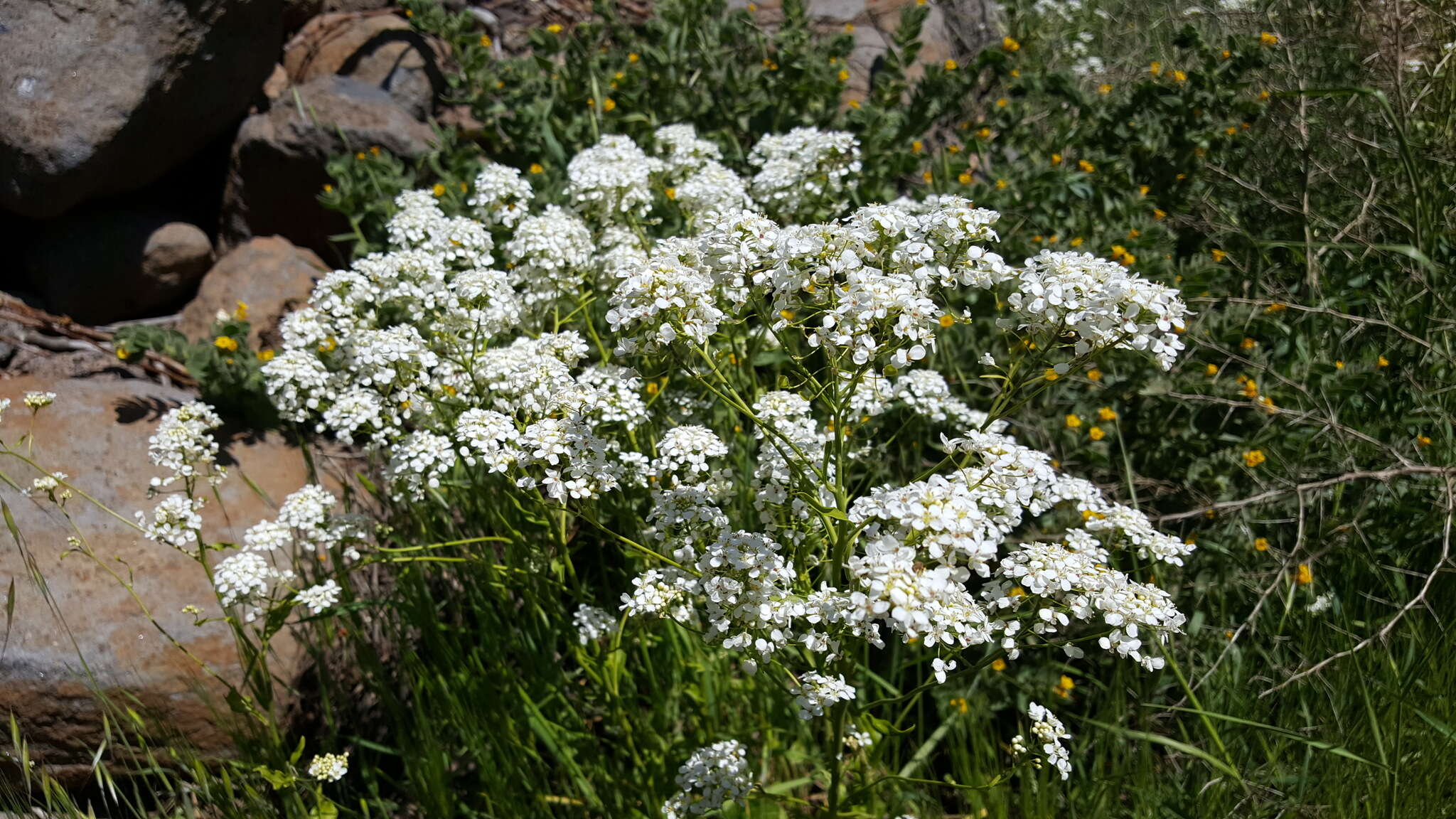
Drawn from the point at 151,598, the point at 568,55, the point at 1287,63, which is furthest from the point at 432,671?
the point at 1287,63

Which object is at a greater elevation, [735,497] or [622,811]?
[735,497]

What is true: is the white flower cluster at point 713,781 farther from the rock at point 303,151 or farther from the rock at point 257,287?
the rock at point 303,151

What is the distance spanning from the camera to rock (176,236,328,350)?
4336 millimetres

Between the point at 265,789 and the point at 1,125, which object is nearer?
the point at 265,789

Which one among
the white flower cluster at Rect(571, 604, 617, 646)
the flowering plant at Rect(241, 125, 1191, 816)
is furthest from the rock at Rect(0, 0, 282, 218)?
the white flower cluster at Rect(571, 604, 617, 646)

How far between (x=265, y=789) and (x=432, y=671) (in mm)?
563

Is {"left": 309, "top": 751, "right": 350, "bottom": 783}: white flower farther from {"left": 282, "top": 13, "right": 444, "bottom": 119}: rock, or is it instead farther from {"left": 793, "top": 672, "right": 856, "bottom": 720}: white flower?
{"left": 282, "top": 13, "right": 444, "bottom": 119}: rock

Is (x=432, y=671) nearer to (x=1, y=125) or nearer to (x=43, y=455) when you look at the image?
(x=43, y=455)

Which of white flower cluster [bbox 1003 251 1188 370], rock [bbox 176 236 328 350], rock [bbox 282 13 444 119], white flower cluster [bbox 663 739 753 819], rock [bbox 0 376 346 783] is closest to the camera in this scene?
white flower cluster [bbox 1003 251 1188 370]

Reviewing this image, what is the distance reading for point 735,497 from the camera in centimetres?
292

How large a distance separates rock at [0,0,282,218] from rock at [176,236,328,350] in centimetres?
63

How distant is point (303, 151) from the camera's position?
187 inches

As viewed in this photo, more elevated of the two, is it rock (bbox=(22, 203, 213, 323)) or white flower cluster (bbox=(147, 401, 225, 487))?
white flower cluster (bbox=(147, 401, 225, 487))

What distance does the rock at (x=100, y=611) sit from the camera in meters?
2.86
